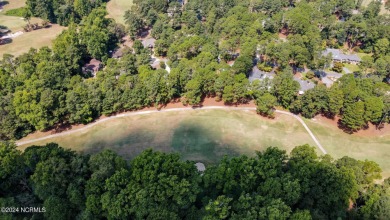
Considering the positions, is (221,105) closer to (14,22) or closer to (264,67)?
(264,67)

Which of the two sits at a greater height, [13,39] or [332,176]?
[332,176]

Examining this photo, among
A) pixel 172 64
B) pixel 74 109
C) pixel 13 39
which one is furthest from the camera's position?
pixel 13 39

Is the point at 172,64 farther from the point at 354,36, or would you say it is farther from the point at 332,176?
the point at 354,36

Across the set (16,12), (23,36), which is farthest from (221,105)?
(16,12)

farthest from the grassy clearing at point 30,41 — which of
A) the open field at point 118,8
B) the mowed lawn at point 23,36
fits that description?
the open field at point 118,8

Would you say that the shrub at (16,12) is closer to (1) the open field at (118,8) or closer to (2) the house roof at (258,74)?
(1) the open field at (118,8)

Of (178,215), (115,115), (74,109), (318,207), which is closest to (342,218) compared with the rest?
(318,207)
